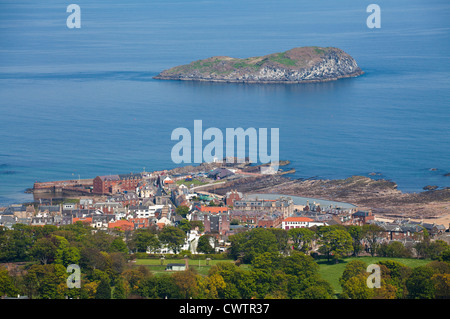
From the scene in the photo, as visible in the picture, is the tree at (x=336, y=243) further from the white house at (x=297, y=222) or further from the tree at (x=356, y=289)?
the tree at (x=356, y=289)

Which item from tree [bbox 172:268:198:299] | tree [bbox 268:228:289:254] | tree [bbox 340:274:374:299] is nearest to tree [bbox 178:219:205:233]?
tree [bbox 268:228:289:254]

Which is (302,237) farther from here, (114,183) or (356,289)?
(114,183)

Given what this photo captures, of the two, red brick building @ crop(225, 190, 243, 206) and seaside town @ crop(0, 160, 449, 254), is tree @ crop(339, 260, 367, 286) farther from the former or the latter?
red brick building @ crop(225, 190, 243, 206)

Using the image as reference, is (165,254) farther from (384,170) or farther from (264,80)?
(264,80)

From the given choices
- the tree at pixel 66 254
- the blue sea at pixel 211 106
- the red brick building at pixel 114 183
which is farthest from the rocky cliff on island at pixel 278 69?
the tree at pixel 66 254
